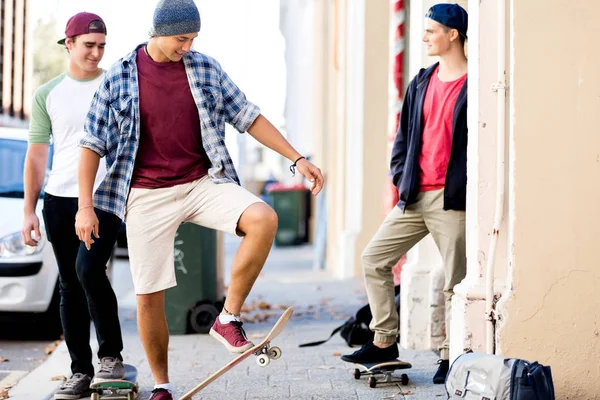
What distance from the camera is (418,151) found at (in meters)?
6.01

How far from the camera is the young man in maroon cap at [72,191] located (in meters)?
5.79

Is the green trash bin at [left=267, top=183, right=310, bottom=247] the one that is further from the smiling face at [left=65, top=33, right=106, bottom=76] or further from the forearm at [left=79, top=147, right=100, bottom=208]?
the forearm at [left=79, top=147, right=100, bottom=208]

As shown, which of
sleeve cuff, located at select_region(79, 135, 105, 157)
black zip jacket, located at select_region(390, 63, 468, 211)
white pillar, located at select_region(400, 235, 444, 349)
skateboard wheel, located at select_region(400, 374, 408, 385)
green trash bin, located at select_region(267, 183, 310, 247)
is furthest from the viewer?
green trash bin, located at select_region(267, 183, 310, 247)

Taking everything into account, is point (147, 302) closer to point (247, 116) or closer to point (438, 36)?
point (247, 116)

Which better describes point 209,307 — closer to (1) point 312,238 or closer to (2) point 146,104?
(2) point 146,104

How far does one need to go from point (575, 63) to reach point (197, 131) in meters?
1.86

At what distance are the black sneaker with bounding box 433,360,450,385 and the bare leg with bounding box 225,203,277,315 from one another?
159cm

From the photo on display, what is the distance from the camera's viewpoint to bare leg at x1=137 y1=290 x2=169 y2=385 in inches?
205

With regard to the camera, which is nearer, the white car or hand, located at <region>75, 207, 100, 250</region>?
hand, located at <region>75, 207, 100, 250</region>

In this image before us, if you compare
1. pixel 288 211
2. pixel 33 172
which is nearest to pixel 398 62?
pixel 33 172

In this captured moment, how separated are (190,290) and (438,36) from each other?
3651 mm

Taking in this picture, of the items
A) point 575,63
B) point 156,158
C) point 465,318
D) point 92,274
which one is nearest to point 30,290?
point 92,274

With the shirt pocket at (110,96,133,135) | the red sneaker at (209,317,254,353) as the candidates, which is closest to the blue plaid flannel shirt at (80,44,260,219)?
the shirt pocket at (110,96,133,135)

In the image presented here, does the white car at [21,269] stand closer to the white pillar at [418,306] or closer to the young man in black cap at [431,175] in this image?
the white pillar at [418,306]
